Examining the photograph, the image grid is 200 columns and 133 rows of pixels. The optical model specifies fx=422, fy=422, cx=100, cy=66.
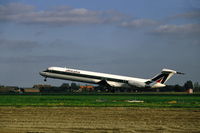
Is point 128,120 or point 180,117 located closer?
point 128,120

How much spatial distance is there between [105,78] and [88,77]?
4.62 m

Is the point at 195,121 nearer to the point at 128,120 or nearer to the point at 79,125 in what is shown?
the point at 128,120

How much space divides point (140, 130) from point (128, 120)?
5841 millimetres

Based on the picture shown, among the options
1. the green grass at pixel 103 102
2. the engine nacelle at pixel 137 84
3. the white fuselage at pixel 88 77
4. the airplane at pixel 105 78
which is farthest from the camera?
the engine nacelle at pixel 137 84

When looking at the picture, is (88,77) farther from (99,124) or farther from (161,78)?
(99,124)

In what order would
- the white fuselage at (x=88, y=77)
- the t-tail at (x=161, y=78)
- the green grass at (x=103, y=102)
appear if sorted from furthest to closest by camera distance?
the t-tail at (x=161, y=78) → the white fuselage at (x=88, y=77) → the green grass at (x=103, y=102)

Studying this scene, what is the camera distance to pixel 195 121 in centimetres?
3212

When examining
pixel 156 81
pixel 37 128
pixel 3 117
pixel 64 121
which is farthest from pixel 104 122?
pixel 156 81

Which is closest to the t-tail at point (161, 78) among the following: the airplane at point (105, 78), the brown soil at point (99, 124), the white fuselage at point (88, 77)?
the airplane at point (105, 78)

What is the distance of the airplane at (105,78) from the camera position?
103 metres

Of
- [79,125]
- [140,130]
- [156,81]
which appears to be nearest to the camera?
[140,130]

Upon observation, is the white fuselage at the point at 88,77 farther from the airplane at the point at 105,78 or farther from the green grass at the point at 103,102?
the green grass at the point at 103,102

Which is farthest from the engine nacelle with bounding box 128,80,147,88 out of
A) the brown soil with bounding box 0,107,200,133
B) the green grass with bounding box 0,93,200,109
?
the brown soil with bounding box 0,107,200,133

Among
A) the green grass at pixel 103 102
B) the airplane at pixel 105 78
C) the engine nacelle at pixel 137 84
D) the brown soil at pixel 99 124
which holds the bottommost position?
the brown soil at pixel 99 124
